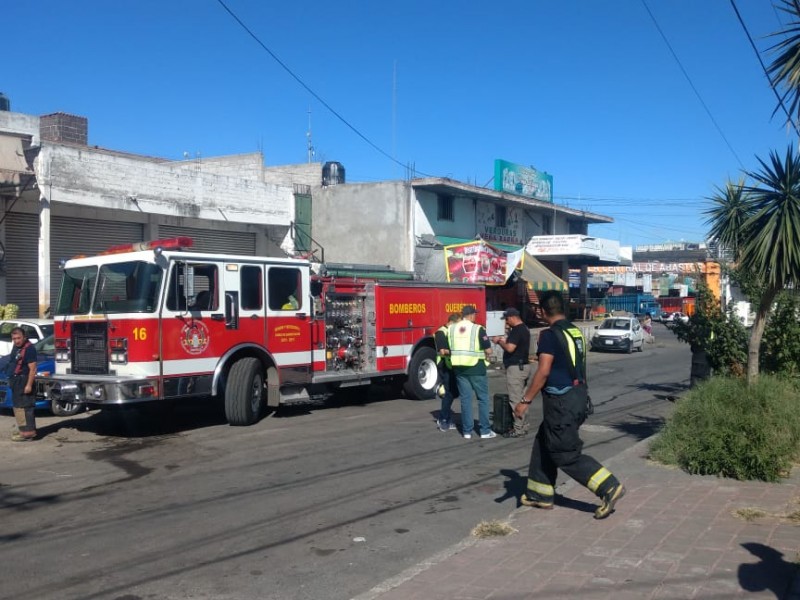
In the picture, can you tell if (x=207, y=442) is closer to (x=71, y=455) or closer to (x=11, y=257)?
(x=71, y=455)

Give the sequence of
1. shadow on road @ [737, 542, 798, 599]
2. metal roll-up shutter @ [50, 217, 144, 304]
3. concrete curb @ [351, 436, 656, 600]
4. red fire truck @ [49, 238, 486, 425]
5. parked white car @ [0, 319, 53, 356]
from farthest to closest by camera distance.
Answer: metal roll-up shutter @ [50, 217, 144, 304] < parked white car @ [0, 319, 53, 356] < red fire truck @ [49, 238, 486, 425] < concrete curb @ [351, 436, 656, 600] < shadow on road @ [737, 542, 798, 599]

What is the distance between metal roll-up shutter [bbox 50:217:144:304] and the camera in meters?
19.6

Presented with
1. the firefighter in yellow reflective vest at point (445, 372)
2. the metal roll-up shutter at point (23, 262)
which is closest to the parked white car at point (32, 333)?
the metal roll-up shutter at point (23, 262)

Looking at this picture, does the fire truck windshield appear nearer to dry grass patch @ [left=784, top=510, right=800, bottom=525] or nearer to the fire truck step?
the fire truck step

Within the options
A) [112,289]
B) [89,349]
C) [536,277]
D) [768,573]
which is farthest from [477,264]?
[768,573]

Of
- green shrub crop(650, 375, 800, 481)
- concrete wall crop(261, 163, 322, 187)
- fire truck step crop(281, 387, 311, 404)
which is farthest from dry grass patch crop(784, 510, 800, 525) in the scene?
concrete wall crop(261, 163, 322, 187)

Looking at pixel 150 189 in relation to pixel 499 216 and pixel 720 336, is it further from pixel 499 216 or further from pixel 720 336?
pixel 499 216

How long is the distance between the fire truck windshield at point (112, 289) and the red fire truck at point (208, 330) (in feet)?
0.06

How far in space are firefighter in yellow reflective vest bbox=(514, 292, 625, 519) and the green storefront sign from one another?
2675 cm

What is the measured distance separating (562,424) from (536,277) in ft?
85.7

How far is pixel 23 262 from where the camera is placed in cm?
1934

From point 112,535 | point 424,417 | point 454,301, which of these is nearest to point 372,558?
point 112,535

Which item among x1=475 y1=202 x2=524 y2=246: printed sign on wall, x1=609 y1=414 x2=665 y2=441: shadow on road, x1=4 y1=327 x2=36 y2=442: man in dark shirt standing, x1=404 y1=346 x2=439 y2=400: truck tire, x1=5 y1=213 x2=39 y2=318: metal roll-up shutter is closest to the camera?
x1=4 y1=327 x2=36 y2=442: man in dark shirt standing

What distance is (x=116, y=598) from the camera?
198 inches
